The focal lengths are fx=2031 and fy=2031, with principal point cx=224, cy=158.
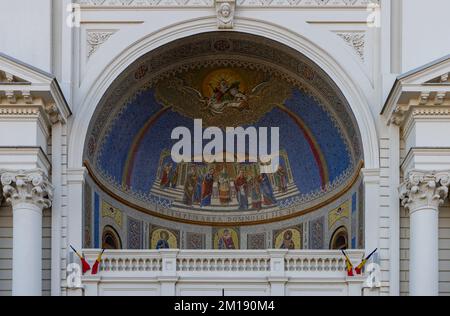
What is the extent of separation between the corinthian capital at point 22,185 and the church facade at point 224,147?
0.03 m

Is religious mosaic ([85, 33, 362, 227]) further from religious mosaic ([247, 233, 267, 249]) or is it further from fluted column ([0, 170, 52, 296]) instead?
fluted column ([0, 170, 52, 296])

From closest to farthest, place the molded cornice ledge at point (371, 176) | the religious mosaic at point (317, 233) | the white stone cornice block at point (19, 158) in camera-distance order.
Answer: the white stone cornice block at point (19, 158) < the molded cornice ledge at point (371, 176) < the religious mosaic at point (317, 233)

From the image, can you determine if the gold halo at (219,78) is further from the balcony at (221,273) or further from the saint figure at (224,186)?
the balcony at (221,273)

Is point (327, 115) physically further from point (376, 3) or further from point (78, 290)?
point (78, 290)

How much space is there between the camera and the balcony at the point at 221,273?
32.8m

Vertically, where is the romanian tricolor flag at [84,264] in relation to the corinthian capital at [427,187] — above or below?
below

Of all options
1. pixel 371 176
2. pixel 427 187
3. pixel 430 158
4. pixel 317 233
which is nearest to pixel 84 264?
pixel 317 233

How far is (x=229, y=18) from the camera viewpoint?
110ft

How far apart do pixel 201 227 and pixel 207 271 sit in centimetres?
282

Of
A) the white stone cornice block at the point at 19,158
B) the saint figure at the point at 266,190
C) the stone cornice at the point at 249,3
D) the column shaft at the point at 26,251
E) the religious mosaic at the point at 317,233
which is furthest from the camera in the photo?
the saint figure at the point at 266,190

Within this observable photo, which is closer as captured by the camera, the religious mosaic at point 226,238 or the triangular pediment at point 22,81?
the triangular pediment at point 22,81

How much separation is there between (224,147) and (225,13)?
315cm

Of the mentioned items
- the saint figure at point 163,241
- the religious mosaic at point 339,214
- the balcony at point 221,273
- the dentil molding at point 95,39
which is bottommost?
the balcony at point 221,273

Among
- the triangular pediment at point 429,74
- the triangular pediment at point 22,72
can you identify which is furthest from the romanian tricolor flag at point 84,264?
the triangular pediment at point 429,74
